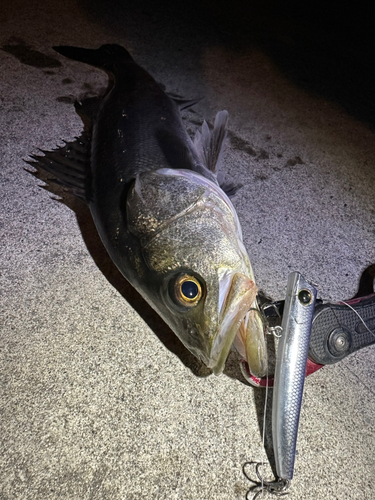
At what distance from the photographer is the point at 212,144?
96.6 inches

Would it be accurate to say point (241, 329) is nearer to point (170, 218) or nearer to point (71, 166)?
point (170, 218)

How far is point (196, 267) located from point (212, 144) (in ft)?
4.17

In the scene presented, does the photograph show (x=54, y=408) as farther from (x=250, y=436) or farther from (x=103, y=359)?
(x=250, y=436)

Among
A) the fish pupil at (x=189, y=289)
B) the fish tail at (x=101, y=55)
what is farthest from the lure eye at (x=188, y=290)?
the fish tail at (x=101, y=55)

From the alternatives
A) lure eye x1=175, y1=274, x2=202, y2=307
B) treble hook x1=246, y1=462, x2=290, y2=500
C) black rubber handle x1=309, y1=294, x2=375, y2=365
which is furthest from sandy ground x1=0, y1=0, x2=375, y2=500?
lure eye x1=175, y1=274, x2=202, y2=307

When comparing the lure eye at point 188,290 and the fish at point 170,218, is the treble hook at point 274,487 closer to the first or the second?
the fish at point 170,218

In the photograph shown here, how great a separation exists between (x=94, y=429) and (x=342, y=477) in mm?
1005

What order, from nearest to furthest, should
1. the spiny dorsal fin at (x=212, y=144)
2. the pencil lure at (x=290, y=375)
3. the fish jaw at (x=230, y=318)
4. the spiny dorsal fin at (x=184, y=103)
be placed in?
the fish jaw at (x=230, y=318) → the pencil lure at (x=290, y=375) → the spiny dorsal fin at (x=212, y=144) → the spiny dorsal fin at (x=184, y=103)

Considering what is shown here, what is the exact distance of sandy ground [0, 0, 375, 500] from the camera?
145 cm

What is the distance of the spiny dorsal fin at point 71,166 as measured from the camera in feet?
6.59

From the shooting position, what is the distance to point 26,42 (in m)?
3.47

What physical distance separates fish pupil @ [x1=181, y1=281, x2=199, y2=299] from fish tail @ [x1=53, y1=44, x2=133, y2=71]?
2279mm

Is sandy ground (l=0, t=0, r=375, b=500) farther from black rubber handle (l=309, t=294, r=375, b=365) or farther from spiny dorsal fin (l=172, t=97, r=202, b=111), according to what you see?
black rubber handle (l=309, t=294, r=375, b=365)

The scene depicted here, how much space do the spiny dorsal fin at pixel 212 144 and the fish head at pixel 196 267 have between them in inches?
23.9
